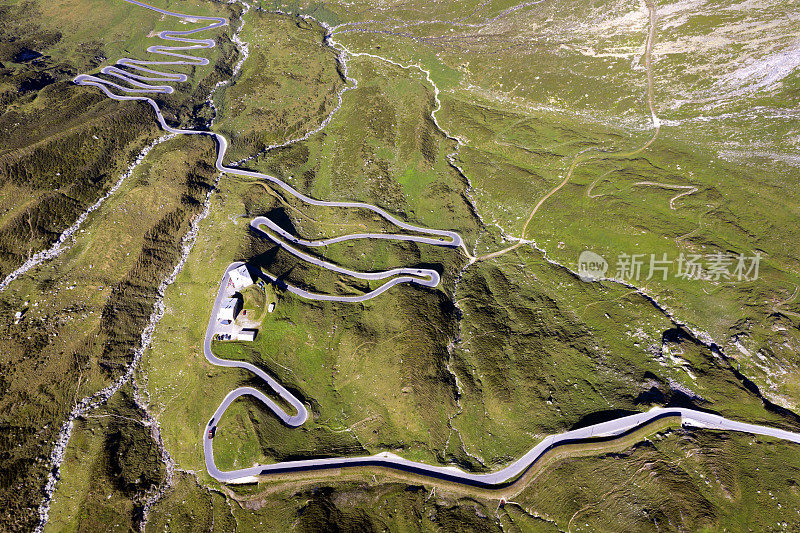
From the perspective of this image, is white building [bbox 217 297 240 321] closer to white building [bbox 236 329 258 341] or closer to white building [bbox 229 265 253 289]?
white building [bbox 229 265 253 289]

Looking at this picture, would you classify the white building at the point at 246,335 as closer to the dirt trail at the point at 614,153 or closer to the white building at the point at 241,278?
the white building at the point at 241,278

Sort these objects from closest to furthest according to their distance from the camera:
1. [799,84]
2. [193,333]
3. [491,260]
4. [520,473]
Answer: [520,473] < [193,333] < [491,260] < [799,84]

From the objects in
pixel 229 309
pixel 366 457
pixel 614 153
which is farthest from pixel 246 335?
pixel 614 153

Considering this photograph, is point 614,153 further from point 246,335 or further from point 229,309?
point 229,309

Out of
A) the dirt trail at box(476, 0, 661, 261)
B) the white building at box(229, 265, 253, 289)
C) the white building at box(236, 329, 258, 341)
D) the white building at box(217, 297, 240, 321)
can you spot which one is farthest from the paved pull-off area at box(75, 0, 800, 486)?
the dirt trail at box(476, 0, 661, 261)

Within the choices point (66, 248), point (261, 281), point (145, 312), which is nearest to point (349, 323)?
point (261, 281)

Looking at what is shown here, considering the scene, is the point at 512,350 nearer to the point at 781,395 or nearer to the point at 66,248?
the point at 781,395

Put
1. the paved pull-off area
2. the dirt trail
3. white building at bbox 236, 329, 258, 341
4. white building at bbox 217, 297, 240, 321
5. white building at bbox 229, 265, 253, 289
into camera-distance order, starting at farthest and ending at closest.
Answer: the dirt trail → white building at bbox 229, 265, 253, 289 → white building at bbox 217, 297, 240, 321 → white building at bbox 236, 329, 258, 341 → the paved pull-off area
